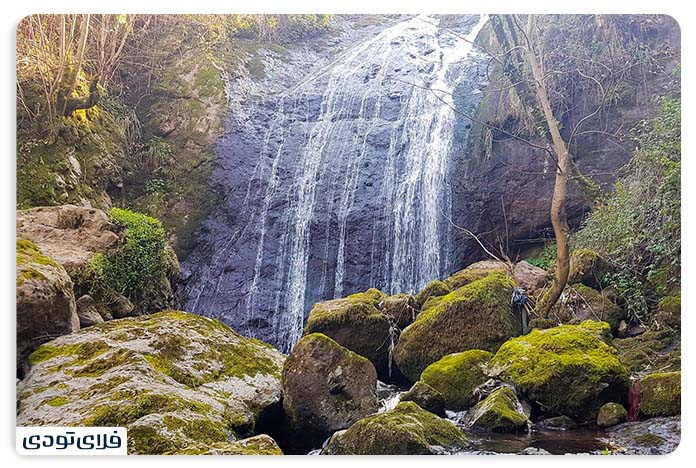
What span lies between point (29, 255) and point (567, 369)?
332cm

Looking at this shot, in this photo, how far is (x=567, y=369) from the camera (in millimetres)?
3568

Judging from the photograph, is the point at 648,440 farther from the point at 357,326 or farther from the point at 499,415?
the point at 357,326

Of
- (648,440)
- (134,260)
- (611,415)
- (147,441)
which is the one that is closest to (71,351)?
(147,441)

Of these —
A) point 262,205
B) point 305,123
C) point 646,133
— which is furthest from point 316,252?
point 646,133

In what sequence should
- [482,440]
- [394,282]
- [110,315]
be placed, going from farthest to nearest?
[394,282]
[110,315]
[482,440]

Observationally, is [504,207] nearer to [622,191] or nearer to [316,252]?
[622,191]

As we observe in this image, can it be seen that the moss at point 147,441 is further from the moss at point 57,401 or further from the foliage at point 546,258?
the foliage at point 546,258

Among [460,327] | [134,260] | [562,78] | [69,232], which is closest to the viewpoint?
[69,232]

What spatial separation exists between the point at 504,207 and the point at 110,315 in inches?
132

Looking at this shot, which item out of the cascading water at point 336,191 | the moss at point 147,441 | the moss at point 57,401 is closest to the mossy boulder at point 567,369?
the cascading water at point 336,191

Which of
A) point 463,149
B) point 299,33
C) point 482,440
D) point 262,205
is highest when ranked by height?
point 299,33

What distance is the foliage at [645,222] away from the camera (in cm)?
372

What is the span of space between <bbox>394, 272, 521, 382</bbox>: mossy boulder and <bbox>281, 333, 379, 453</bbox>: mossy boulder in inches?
23.3

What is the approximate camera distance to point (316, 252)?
5.19 metres
